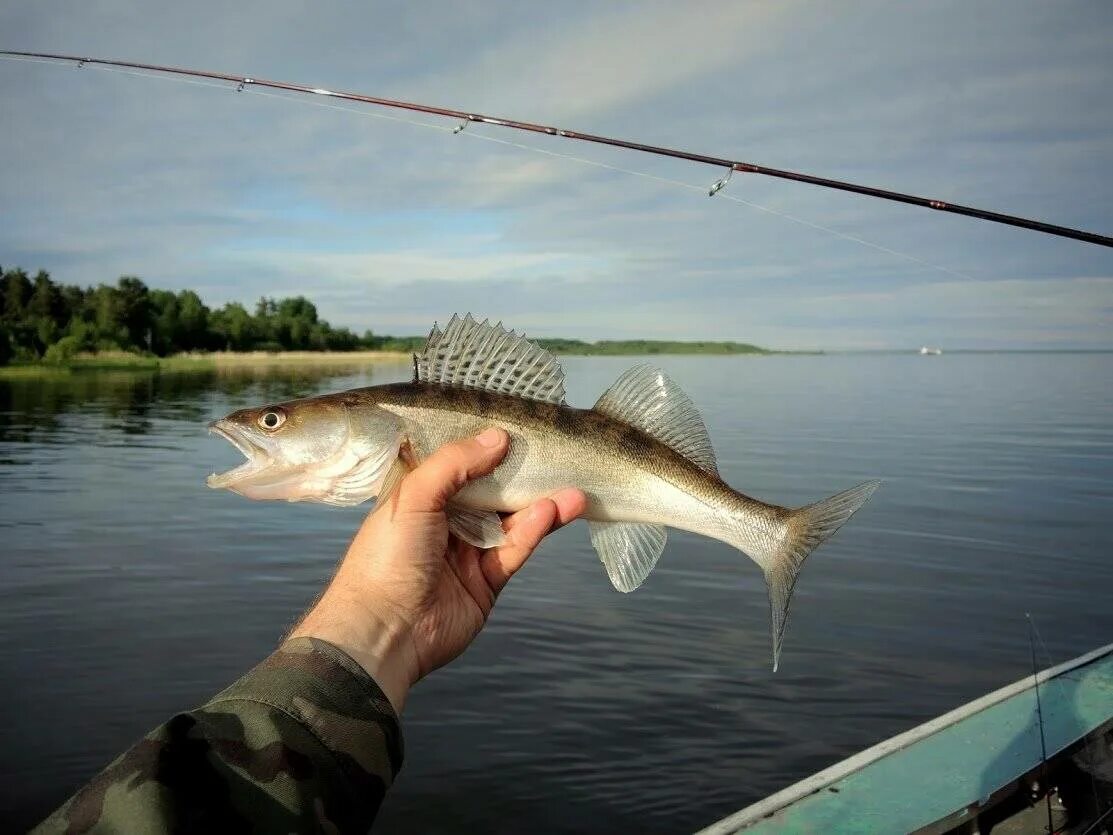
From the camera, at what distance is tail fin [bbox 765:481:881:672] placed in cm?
371

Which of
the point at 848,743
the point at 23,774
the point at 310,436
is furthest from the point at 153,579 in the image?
the point at 310,436

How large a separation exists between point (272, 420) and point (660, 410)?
67.5 inches

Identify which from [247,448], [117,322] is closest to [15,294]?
[117,322]

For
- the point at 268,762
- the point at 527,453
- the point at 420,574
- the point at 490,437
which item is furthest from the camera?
the point at 527,453

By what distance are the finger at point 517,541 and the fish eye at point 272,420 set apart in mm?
1080

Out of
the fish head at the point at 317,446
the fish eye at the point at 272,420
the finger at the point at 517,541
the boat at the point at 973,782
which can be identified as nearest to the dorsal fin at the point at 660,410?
the finger at the point at 517,541

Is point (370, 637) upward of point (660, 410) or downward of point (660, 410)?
downward

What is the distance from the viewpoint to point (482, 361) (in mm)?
3953

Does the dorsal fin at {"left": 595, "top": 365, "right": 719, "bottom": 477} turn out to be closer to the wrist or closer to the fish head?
the fish head

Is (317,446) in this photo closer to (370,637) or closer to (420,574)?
(420,574)

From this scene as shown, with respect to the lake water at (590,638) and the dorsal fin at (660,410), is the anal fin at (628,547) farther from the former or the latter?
the lake water at (590,638)

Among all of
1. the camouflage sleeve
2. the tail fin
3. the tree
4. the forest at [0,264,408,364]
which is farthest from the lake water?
the tree

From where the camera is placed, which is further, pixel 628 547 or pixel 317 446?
pixel 628 547

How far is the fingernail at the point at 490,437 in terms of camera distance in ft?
12.0
